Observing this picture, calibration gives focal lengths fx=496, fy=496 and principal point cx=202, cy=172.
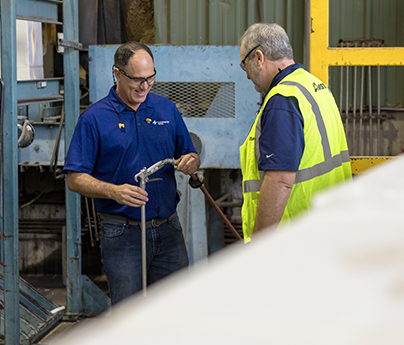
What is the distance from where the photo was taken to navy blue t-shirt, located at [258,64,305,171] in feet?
5.36

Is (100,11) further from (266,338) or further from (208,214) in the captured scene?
(266,338)

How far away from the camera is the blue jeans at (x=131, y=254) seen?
216cm

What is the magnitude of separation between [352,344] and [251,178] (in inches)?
58.6

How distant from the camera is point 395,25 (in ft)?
11.3

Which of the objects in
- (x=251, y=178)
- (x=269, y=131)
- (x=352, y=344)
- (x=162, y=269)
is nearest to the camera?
(x=352, y=344)

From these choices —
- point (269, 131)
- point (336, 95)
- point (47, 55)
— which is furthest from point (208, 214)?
point (269, 131)

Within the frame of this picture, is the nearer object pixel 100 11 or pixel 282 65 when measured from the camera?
pixel 282 65

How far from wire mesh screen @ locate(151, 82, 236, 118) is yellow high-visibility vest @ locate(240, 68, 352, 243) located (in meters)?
1.33

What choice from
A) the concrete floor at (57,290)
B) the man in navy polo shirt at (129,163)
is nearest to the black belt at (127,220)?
the man in navy polo shirt at (129,163)

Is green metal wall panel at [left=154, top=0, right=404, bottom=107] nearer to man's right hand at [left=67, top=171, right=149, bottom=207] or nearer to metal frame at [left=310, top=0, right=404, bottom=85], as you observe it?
metal frame at [left=310, top=0, right=404, bottom=85]

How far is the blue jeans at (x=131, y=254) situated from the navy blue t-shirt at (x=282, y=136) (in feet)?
2.39

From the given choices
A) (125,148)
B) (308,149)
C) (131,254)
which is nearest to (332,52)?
(308,149)

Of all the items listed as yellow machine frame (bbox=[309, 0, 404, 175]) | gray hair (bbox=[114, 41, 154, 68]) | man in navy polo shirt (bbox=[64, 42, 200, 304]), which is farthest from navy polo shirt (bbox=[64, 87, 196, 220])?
yellow machine frame (bbox=[309, 0, 404, 175])

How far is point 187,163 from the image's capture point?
2174 millimetres
